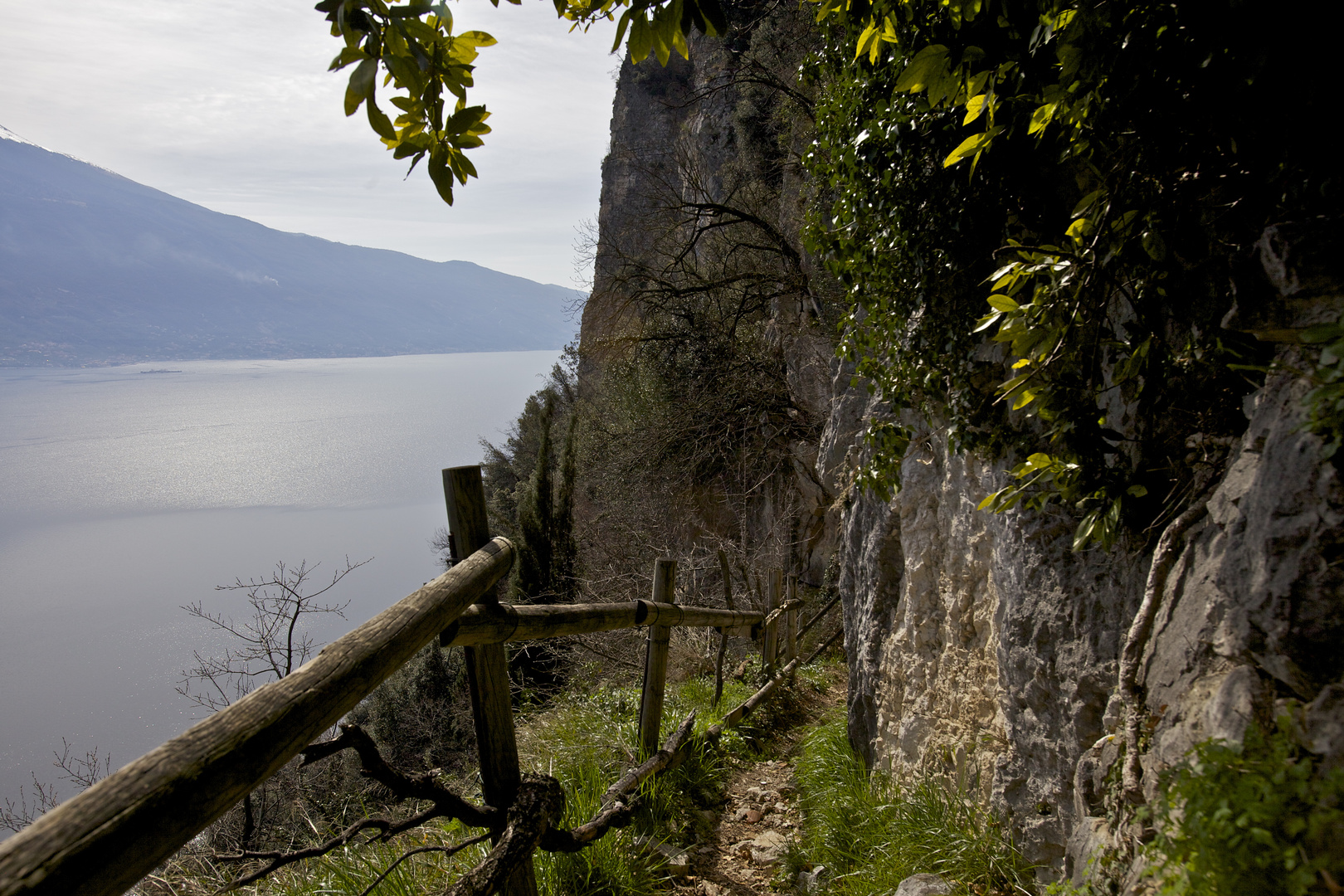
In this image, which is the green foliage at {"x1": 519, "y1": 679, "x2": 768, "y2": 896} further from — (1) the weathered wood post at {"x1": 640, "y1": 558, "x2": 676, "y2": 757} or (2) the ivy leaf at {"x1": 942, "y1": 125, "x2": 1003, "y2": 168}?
(2) the ivy leaf at {"x1": 942, "y1": 125, "x2": 1003, "y2": 168}

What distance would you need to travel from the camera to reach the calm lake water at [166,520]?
3234cm

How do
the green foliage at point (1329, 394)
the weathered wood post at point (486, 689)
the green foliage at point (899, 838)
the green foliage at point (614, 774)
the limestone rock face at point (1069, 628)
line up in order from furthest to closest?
1. the green foliage at point (614, 774)
2. the green foliage at point (899, 838)
3. the weathered wood post at point (486, 689)
4. the limestone rock face at point (1069, 628)
5. the green foliage at point (1329, 394)

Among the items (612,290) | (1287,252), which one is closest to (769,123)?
(612,290)

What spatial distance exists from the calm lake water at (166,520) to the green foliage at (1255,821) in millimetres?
11310

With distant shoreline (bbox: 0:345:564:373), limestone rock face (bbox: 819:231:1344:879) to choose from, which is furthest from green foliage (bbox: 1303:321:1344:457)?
distant shoreline (bbox: 0:345:564:373)

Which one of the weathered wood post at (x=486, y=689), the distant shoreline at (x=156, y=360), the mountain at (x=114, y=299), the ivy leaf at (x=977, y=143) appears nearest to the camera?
the ivy leaf at (x=977, y=143)

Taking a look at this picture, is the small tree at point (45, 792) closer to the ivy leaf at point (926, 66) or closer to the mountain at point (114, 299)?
the ivy leaf at point (926, 66)

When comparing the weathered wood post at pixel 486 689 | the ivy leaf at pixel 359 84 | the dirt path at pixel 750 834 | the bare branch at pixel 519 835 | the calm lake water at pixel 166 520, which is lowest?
the calm lake water at pixel 166 520

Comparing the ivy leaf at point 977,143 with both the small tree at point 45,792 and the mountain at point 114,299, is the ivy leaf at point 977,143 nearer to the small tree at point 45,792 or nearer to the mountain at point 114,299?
the small tree at point 45,792

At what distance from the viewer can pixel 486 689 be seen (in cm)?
213

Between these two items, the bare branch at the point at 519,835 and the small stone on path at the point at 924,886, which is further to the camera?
the small stone on path at the point at 924,886

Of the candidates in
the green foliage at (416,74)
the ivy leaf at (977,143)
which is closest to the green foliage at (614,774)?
the green foliage at (416,74)

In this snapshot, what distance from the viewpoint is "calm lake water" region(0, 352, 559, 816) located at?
32344 mm

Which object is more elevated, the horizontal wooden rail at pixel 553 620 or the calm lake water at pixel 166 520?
the horizontal wooden rail at pixel 553 620
